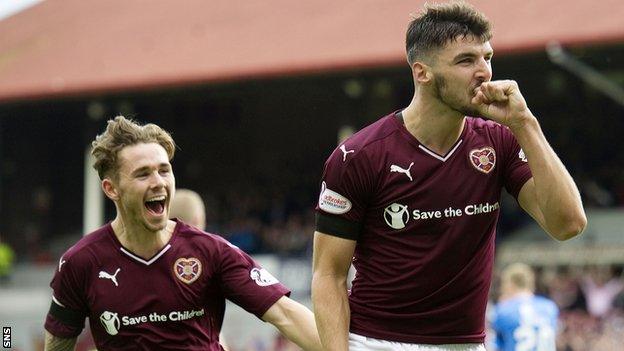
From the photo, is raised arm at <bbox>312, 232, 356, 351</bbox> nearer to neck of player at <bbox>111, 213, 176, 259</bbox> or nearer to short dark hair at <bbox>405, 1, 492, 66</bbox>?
short dark hair at <bbox>405, 1, 492, 66</bbox>

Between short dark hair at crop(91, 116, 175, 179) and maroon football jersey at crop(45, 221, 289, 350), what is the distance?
369 mm

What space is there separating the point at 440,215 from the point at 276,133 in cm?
2088

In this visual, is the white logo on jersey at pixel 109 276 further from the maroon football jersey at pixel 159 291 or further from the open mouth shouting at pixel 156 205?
the open mouth shouting at pixel 156 205

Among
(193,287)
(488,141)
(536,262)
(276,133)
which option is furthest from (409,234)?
(276,133)

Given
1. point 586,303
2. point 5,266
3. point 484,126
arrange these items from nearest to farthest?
point 484,126, point 586,303, point 5,266

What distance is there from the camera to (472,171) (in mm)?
4773

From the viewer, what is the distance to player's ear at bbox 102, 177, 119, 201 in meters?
5.72

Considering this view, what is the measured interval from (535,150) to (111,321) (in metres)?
2.07

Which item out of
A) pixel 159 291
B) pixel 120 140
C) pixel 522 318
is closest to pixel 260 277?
pixel 159 291

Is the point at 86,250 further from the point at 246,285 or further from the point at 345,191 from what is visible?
the point at 345,191

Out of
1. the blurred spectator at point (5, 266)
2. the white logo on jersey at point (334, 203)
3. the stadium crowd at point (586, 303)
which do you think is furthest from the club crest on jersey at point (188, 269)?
the blurred spectator at point (5, 266)

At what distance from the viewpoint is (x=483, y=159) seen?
478 centimetres

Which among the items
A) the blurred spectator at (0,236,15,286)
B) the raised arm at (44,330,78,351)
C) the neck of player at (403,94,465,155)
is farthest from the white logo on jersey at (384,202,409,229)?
the blurred spectator at (0,236,15,286)

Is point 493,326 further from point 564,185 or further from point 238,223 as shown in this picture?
point 238,223
